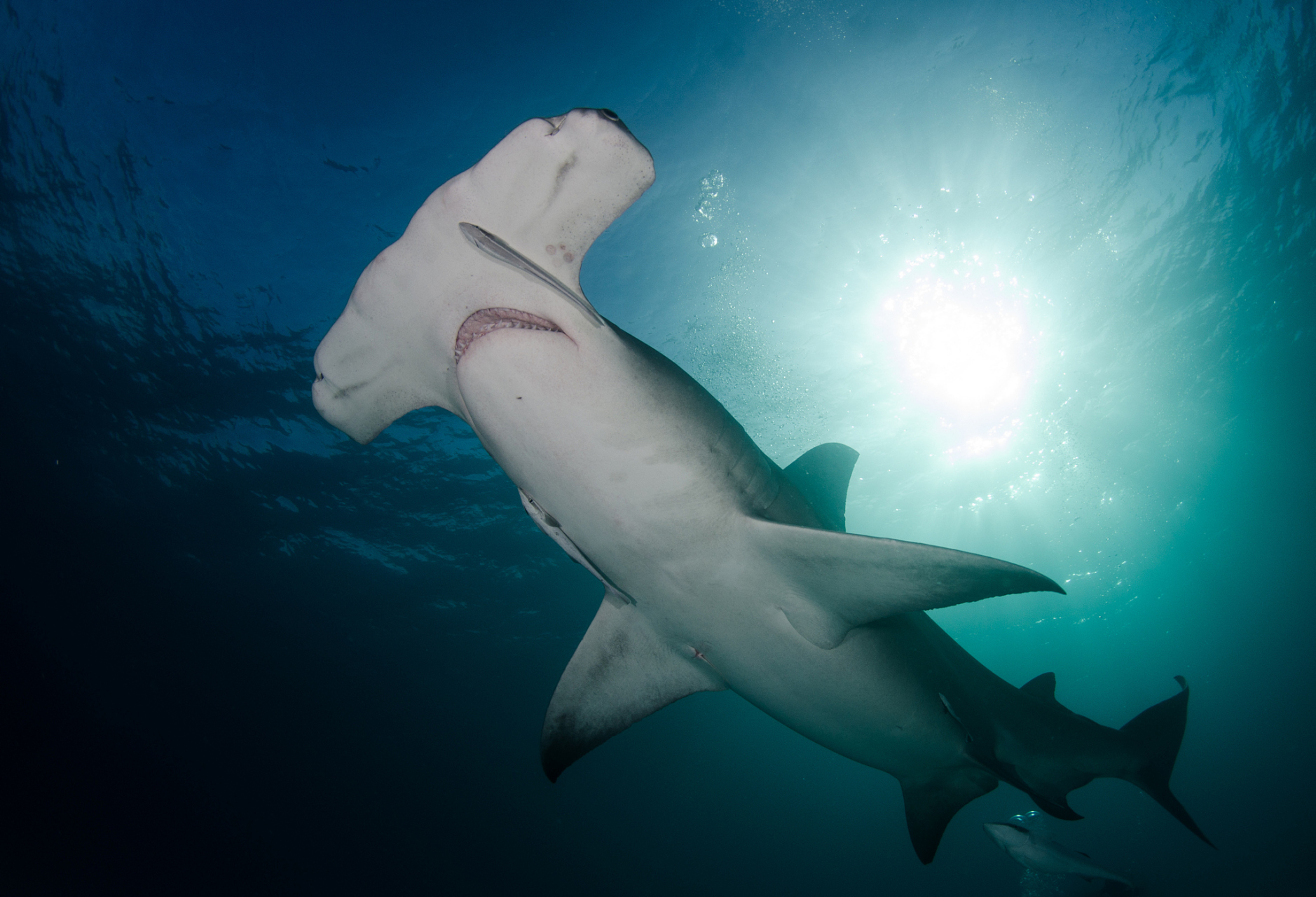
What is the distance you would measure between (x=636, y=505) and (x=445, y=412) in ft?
35.0

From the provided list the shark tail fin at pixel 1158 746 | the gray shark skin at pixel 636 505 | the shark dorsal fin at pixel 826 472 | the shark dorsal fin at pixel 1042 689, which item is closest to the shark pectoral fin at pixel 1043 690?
the shark dorsal fin at pixel 1042 689

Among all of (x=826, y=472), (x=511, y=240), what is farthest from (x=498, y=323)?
(x=826, y=472)

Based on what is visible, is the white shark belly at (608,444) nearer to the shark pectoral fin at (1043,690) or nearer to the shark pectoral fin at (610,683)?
the shark pectoral fin at (610,683)

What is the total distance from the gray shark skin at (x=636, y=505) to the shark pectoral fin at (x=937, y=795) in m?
0.09

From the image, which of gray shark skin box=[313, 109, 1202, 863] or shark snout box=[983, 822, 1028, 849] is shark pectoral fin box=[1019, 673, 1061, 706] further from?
shark snout box=[983, 822, 1028, 849]

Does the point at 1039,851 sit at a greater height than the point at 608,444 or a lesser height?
greater

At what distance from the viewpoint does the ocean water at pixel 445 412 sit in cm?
738

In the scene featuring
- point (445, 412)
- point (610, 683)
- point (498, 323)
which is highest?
point (445, 412)

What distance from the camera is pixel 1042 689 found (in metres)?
3.85

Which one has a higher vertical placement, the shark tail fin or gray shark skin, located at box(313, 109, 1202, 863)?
the shark tail fin

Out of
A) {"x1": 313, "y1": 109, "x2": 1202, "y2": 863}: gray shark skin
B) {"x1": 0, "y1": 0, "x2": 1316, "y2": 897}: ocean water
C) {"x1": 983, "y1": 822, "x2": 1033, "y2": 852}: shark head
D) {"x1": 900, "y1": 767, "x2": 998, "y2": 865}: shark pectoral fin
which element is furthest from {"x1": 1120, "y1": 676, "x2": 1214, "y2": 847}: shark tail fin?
{"x1": 983, "y1": 822, "x2": 1033, "y2": 852}: shark head

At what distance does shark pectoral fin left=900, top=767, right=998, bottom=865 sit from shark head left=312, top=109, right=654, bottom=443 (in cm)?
390

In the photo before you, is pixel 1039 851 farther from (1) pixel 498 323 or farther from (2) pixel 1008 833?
(1) pixel 498 323

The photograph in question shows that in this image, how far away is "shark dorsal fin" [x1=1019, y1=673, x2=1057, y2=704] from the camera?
3.60m
